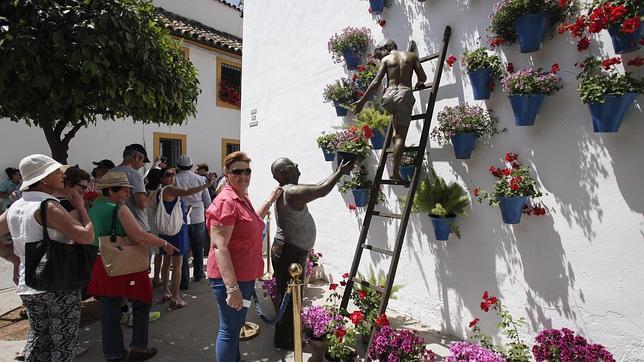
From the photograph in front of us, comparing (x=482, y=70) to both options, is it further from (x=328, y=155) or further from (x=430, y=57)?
(x=328, y=155)

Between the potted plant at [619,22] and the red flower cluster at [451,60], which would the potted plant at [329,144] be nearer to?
the red flower cluster at [451,60]

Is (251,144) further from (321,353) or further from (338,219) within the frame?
(321,353)

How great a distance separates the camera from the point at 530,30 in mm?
2900

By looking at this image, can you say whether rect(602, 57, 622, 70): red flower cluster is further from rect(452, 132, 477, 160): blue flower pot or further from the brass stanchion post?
the brass stanchion post

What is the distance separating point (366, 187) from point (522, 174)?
1865mm

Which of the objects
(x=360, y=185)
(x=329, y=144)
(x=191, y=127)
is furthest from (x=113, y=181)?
(x=191, y=127)

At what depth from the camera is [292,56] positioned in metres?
5.93

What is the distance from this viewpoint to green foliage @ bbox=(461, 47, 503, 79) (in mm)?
3213

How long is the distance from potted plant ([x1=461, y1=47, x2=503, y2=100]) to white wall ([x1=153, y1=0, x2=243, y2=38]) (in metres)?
13.7

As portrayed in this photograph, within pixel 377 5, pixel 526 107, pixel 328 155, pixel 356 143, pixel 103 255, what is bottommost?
pixel 103 255

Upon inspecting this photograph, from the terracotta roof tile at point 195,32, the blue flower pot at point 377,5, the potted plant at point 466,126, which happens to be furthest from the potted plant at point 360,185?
the terracotta roof tile at point 195,32

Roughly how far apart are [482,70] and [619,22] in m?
1.02

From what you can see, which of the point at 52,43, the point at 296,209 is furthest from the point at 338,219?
the point at 52,43

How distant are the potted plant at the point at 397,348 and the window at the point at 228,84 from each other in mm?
11784
